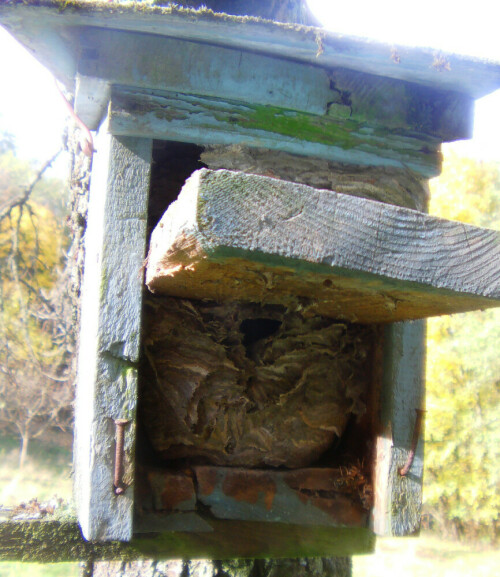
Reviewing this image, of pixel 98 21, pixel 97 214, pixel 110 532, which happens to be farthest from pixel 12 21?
pixel 110 532

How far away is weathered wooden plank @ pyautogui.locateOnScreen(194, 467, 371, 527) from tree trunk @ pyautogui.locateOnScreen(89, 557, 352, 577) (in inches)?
16.1

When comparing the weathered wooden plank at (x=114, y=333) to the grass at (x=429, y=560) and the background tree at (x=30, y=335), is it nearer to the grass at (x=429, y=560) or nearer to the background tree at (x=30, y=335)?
the background tree at (x=30, y=335)

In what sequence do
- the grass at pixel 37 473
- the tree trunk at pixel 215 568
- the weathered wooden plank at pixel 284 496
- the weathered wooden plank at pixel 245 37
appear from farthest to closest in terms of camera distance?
the grass at pixel 37 473 < the tree trunk at pixel 215 568 < the weathered wooden plank at pixel 284 496 < the weathered wooden plank at pixel 245 37

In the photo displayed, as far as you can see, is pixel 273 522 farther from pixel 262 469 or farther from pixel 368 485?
pixel 368 485

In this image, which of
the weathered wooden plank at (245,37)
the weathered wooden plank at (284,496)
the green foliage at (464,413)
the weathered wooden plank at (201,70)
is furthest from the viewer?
the green foliage at (464,413)

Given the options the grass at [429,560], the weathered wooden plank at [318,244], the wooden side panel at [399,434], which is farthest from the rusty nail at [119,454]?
the grass at [429,560]

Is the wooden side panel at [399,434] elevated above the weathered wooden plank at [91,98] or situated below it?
below

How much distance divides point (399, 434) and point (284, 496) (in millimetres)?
393

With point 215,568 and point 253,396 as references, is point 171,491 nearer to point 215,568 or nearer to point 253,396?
point 253,396

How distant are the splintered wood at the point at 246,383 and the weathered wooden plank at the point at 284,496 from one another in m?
0.07

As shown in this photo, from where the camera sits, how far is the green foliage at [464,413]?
8672 mm

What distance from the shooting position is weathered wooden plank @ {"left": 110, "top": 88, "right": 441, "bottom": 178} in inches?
51.5

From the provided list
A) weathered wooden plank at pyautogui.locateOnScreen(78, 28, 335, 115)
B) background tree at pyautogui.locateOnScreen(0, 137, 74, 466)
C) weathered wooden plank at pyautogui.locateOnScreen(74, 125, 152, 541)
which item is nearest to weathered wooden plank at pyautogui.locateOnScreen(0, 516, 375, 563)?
weathered wooden plank at pyautogui.locateOnScreen(74, 125, 152, 541)

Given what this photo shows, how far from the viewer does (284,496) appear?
143cm
